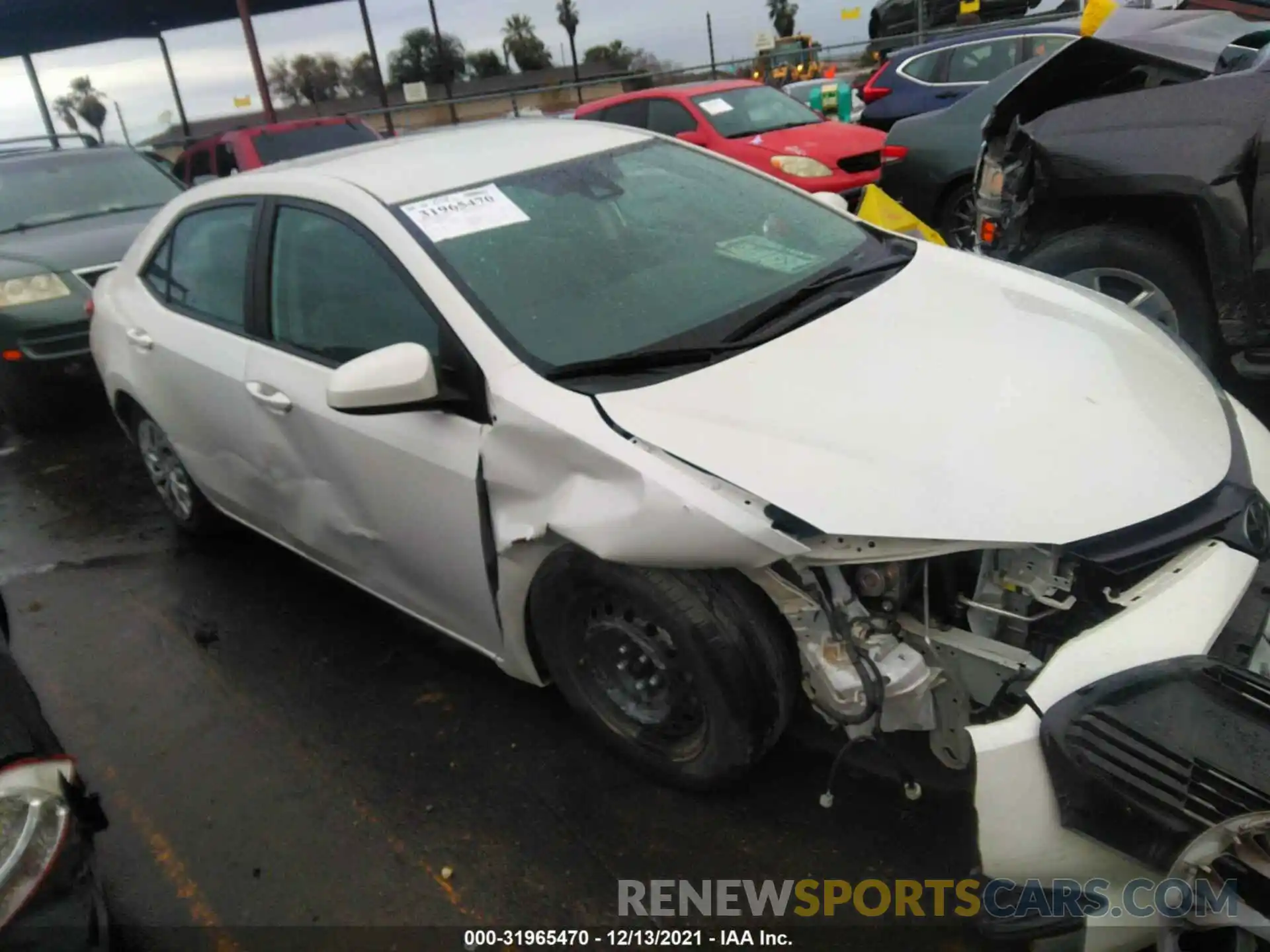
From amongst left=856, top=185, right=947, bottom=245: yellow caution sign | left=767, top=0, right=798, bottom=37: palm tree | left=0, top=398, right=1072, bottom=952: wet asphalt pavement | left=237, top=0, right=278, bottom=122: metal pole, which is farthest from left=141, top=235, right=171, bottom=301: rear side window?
left=767, top=0, right=798, bottom=37: palm tree

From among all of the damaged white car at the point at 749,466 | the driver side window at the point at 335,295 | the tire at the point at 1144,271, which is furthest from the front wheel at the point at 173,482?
the tire at the point at 1144,271

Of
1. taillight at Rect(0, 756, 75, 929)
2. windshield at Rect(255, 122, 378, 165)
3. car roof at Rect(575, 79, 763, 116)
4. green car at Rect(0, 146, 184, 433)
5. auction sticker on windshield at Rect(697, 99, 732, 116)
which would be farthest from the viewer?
windshield at Rect(255, 122, 378, 165)

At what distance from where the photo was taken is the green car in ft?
19.1

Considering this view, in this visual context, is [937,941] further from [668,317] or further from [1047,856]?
[668,317]

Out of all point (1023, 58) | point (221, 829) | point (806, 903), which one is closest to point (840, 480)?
point (806, 903)

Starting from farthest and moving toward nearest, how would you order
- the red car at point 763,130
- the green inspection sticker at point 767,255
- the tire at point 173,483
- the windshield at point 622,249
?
the red car at point 763,130, the tire at point 173,483, the green inspection sticker at point 767,255, the windshield at point 622,249

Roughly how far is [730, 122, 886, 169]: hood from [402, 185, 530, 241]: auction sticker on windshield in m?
6.17

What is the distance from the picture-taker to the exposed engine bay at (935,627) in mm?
1898

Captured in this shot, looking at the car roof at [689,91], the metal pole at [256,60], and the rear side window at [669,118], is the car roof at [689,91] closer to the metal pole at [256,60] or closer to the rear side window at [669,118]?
the rear side window at [669,118]

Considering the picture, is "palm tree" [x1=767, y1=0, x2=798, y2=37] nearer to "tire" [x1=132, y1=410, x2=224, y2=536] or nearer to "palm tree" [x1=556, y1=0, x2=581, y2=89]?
"palm tree" [x1=556, y1=0, x2=581, y2=89]

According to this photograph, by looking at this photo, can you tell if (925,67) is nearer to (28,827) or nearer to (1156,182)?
(1156,182)

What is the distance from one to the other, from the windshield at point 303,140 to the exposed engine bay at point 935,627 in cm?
907

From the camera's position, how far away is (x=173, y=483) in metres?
4.27

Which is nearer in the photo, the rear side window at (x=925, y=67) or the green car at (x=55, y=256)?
the green car at (x=55, y=256)
